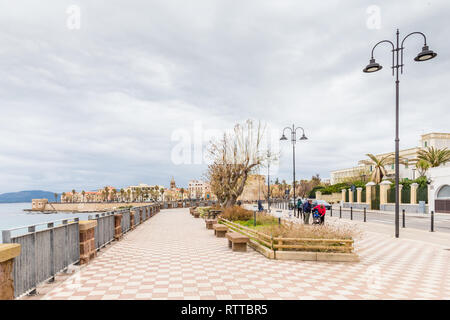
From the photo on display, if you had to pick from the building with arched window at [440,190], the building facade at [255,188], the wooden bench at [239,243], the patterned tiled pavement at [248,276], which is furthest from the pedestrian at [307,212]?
the building facade at [255,188]

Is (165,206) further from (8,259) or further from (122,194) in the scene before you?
(122,194)

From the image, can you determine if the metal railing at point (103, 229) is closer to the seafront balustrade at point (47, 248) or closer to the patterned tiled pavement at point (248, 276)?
the seafront balustrade at point (47, 248)

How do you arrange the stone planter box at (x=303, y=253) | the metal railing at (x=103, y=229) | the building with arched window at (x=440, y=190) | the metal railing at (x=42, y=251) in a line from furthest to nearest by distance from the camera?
the building with arched window at (x=440, y=190), the metal railing at (x=103, y=229), the stone planter box at (x=303, y=253), the metal railing at (x=42, y=251)

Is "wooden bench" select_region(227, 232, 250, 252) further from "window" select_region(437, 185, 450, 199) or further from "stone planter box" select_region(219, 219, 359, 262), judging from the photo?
"window" select_region(437, 185, 450, 199)

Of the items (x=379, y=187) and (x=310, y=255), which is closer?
(x=310, y=255)

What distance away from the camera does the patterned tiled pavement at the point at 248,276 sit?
243 inches

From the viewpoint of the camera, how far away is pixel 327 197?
6881cm

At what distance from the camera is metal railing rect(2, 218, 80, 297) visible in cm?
549

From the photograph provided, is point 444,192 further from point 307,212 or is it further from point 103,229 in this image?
point 103,229

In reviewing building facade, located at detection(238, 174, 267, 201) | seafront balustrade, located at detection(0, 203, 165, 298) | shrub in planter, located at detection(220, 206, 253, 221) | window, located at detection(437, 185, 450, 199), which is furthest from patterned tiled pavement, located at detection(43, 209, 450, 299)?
building facade, located at detection(238, 174, 267, 201)

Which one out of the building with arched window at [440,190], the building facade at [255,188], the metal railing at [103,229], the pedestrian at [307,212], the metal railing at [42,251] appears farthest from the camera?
the building facade at [255,188]

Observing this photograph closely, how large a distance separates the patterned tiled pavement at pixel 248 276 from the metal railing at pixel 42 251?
1.40ft
